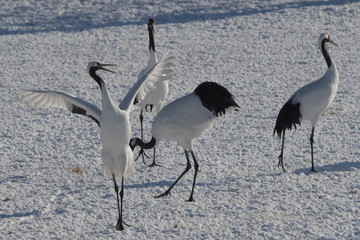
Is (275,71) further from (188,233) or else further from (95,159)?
(188,233)

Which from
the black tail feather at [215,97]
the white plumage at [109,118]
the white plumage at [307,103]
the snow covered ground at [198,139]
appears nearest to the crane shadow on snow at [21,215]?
the snow covered ground at [198,139]

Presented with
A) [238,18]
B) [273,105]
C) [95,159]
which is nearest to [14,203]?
[95,159]

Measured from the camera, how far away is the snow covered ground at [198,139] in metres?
6.31

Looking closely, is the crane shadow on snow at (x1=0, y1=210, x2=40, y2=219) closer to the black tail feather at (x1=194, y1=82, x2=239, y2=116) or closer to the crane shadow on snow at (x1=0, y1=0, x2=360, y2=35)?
the black tail feather at (x1=194, y1=82, x2=239, y2=116)

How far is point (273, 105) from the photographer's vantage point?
392 inches

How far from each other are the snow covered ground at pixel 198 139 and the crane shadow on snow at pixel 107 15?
0.08 ft

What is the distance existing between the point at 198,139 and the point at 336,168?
1928 millimetres

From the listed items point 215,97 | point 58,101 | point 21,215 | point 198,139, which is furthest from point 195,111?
point 21,215

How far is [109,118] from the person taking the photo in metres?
6.02

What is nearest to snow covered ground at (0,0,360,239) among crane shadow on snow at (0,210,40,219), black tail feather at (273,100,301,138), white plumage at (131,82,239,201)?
crane shadow on snow at (0,210,40,219)

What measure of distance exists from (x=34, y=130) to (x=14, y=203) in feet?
7.94

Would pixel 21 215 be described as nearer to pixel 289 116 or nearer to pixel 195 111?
pixel 195 111

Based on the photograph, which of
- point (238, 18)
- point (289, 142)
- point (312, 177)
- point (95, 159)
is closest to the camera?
point (312, 177)

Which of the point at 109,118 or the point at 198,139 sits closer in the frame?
the point at 109,118
